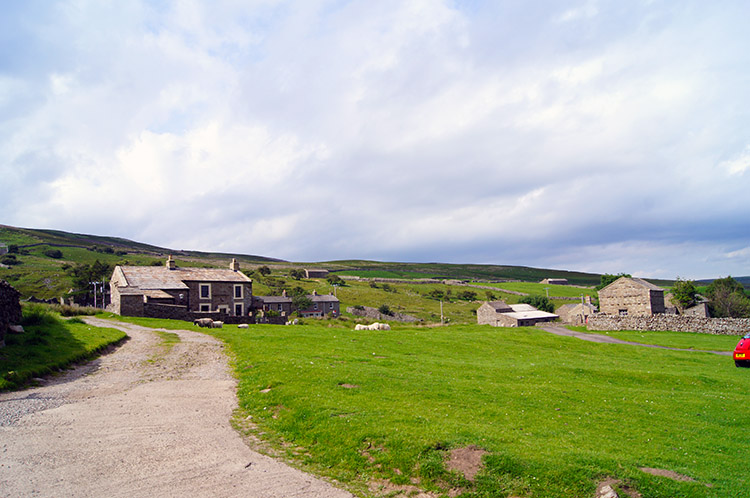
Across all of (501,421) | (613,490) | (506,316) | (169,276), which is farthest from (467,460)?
(506,316)

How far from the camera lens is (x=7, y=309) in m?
22.3

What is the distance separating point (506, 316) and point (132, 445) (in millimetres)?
81947

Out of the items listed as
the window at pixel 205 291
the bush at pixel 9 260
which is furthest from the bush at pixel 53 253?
the window at pixel 205 291

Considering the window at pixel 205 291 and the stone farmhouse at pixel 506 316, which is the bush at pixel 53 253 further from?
the stone farmhouse at pixel 506 316

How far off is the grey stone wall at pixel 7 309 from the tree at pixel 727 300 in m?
110

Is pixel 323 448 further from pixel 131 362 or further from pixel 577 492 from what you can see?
pixel 131 362

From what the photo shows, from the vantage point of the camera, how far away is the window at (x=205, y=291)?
7031 centimetres

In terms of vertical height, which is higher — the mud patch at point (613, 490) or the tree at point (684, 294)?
the mud patch at point (613, 490)

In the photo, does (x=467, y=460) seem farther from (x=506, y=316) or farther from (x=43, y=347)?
(x=506, y=316)

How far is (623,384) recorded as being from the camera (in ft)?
71.7

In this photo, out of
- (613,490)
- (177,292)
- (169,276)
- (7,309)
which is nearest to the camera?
(613,490)

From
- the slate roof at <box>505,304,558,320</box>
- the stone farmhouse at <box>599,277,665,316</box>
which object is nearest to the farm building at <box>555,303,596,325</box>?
the slate roof at <box>505,304,558,320</box>

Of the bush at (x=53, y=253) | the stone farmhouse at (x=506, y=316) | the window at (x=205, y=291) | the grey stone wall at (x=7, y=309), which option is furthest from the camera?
the bush at (x=53, y=253)

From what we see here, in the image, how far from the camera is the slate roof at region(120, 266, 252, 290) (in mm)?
60375
